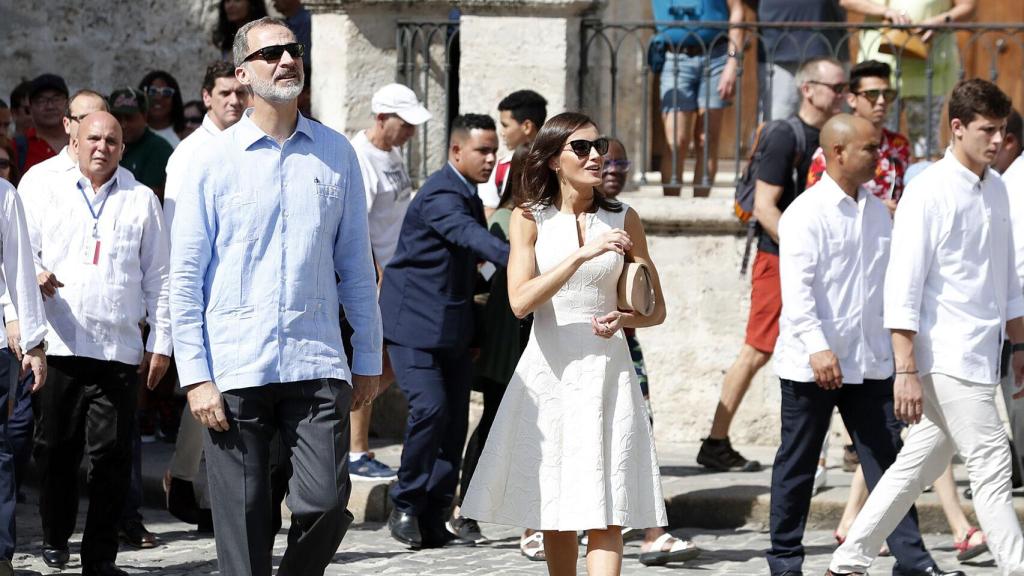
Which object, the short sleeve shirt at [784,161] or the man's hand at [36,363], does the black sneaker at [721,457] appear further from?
the man's hand at [36,363]

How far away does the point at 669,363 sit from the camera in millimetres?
9789

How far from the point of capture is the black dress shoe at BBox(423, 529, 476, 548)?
25.7 feet

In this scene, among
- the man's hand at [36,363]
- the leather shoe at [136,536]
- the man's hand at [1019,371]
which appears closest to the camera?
the man's hand at [36,363]

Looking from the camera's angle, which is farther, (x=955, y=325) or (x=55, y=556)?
(x=55, y=556)

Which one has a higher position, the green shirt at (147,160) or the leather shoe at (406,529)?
the green shirt at (147,160)

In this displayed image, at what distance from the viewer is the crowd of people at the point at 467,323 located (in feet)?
16.9

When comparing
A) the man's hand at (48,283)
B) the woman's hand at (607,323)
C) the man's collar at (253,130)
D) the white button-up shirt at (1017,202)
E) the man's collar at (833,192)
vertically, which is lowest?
the man's hand at (48,283)

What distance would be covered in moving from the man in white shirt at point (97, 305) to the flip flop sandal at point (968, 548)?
351 centimetres

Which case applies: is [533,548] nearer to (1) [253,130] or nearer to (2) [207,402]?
(2) [207,402]

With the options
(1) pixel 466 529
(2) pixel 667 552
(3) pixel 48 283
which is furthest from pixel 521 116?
(3) pixel 48 283

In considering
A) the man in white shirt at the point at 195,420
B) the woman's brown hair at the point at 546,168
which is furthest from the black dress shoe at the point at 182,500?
the woman's brown hair at the point at 546,168

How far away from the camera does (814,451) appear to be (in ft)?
22.4

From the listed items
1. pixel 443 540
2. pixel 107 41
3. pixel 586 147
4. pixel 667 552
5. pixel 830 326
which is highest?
pixel 107 41

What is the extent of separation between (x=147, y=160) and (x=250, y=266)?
→ 157 inches
